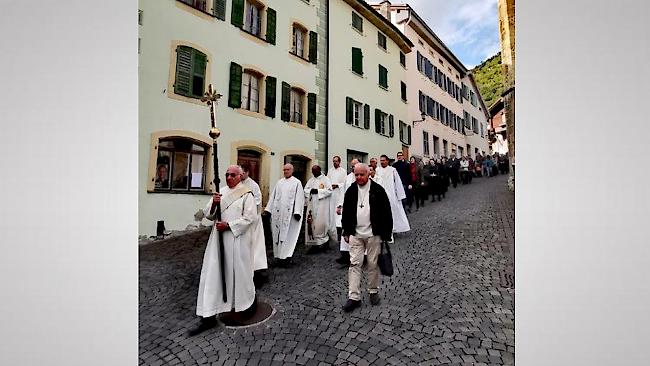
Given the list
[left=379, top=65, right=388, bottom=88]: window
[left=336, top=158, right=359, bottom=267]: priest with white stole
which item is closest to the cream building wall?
[left=336, top=158, right=359, bottom=267]: priest with white stole

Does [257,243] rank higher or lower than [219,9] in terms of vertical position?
lower

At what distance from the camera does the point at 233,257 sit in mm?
2066

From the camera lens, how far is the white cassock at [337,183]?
7.48 ft

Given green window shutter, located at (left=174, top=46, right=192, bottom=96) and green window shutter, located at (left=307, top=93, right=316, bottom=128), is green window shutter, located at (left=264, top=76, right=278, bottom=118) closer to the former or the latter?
green window shutter, located at (left=307, top=93, right=316, bottom=128)

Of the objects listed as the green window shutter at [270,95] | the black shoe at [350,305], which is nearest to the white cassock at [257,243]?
the green window shutter at [270,95]

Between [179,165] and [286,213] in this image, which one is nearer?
[179,165]

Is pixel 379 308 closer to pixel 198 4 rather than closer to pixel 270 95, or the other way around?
pixel 270 95

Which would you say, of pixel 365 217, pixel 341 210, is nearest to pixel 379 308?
pixel 365 217

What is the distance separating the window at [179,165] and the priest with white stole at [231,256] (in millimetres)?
159

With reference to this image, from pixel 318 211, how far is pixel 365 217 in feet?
1.60

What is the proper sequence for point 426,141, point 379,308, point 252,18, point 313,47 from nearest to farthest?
point 379,308, point 252,18, point 426,141, point 313,47
